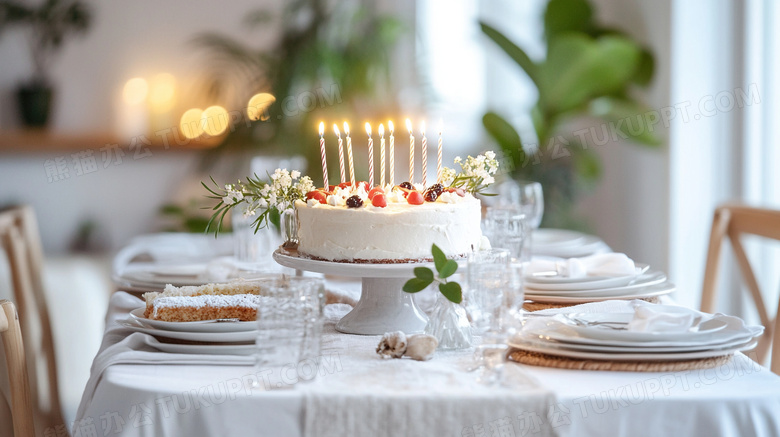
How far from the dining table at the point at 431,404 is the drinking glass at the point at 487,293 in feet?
0.18

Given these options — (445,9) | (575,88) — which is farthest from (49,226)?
(575,88)

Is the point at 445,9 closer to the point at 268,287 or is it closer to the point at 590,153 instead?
the point at 590,153

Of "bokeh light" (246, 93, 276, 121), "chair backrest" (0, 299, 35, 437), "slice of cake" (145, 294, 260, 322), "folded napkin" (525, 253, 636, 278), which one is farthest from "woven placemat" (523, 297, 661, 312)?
"bokeh light" (246, 93, 276, 121)

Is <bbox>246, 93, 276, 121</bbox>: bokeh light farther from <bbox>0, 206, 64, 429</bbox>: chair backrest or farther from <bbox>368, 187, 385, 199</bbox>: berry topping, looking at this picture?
<bbox>368, 187, 385, 199</bbox>: berry topping

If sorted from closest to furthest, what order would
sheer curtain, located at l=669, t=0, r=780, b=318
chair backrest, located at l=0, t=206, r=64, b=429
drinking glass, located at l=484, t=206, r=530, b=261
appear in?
drinking glass, located at l=484, t=206, r=530, b=261
chair backrest, located at l=0, t=206, r=64, b=429
sheer curtain, located at l=669, t=0, r=780, b=318

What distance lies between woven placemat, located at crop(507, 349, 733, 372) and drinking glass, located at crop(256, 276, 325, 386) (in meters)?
0.31

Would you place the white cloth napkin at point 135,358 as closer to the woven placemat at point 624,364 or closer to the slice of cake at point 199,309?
the slice of cake at point 199,309

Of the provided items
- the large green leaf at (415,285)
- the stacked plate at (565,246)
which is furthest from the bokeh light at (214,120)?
the large green leaf at (415,285)

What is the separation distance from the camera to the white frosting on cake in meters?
1.34

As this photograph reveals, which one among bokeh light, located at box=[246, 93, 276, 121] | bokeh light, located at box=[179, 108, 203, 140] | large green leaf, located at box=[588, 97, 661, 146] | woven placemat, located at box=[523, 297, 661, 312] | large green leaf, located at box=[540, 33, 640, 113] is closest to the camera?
woven placemat, located at box=[523, 297, 661, 312]

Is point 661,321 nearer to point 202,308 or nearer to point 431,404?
point 431,404

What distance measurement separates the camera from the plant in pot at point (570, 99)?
396cm

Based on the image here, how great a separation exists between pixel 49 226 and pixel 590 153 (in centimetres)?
307

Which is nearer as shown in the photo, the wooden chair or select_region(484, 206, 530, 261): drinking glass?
select_region(484, 206, 530, 261): drinking glass
